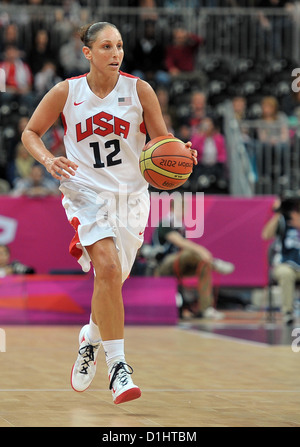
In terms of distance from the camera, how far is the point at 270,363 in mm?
7949

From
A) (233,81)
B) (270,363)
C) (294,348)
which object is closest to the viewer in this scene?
(270,363)

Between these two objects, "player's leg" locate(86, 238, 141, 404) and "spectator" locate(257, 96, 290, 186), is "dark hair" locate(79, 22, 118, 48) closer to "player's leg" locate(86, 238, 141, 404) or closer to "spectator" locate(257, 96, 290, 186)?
"player's leg" locate(86, 238, 141, 404)

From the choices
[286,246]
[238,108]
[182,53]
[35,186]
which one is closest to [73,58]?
[182,53]

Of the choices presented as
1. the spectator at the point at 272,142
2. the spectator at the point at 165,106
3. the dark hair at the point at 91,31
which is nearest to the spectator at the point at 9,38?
the spectator at the point at 165,106

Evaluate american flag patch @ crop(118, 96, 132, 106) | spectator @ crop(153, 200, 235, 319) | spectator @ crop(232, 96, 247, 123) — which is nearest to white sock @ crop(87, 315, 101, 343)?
american flag patch @ crop(118, 96, 132, 106)

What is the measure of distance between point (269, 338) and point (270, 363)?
234 centimetres

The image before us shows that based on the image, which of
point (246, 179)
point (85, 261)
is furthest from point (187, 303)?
point (85, 261)

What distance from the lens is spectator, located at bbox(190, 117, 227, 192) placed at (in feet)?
49.4

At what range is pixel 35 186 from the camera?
13.8 metres

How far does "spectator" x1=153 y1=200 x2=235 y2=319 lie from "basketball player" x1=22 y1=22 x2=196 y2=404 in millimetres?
6969

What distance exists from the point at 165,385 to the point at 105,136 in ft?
6.28

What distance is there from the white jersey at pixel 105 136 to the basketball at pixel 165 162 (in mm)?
201

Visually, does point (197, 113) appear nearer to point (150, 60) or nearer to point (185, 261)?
point (150, 60)
